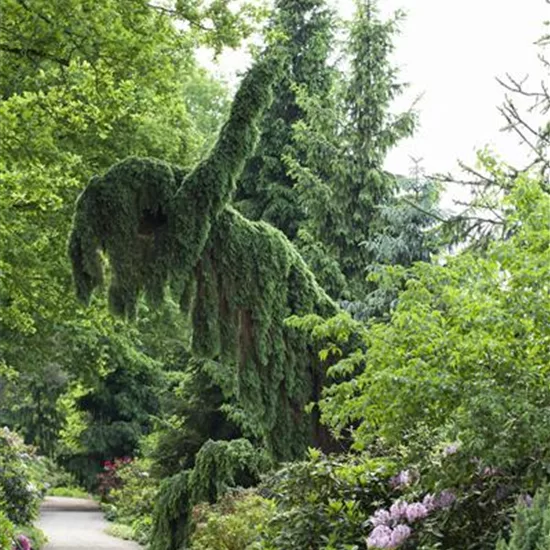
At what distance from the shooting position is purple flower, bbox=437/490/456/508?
6.71 m

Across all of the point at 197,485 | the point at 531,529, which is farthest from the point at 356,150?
the point at 531,529

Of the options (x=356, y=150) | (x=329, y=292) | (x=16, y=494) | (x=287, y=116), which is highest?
(x=287, y=116)

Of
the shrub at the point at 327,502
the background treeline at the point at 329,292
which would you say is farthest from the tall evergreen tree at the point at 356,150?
the shrub at the point at 327,502

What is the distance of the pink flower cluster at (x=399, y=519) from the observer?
21.4 ft

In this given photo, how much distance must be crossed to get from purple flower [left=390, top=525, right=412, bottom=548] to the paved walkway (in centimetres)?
Answer: 1115

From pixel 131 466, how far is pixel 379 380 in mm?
22470

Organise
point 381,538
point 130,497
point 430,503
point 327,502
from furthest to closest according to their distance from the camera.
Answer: point 130,497 → point 327,502 → point 430,503 → point 381,538

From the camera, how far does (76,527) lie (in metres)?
21.8

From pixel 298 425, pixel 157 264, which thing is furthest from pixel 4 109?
pixel 298 425

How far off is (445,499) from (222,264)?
17.4 feet

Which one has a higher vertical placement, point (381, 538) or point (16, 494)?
point (16, 494)

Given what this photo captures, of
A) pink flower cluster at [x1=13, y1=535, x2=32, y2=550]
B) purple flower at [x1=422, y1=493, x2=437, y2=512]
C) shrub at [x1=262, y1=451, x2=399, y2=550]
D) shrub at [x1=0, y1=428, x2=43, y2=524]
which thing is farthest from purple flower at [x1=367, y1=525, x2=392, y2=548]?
shrub at [x1=0, y1=428, x2=43, y2=524]

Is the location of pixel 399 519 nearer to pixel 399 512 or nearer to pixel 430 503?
pixel 399 512

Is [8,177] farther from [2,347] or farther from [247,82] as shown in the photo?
[2,347]
